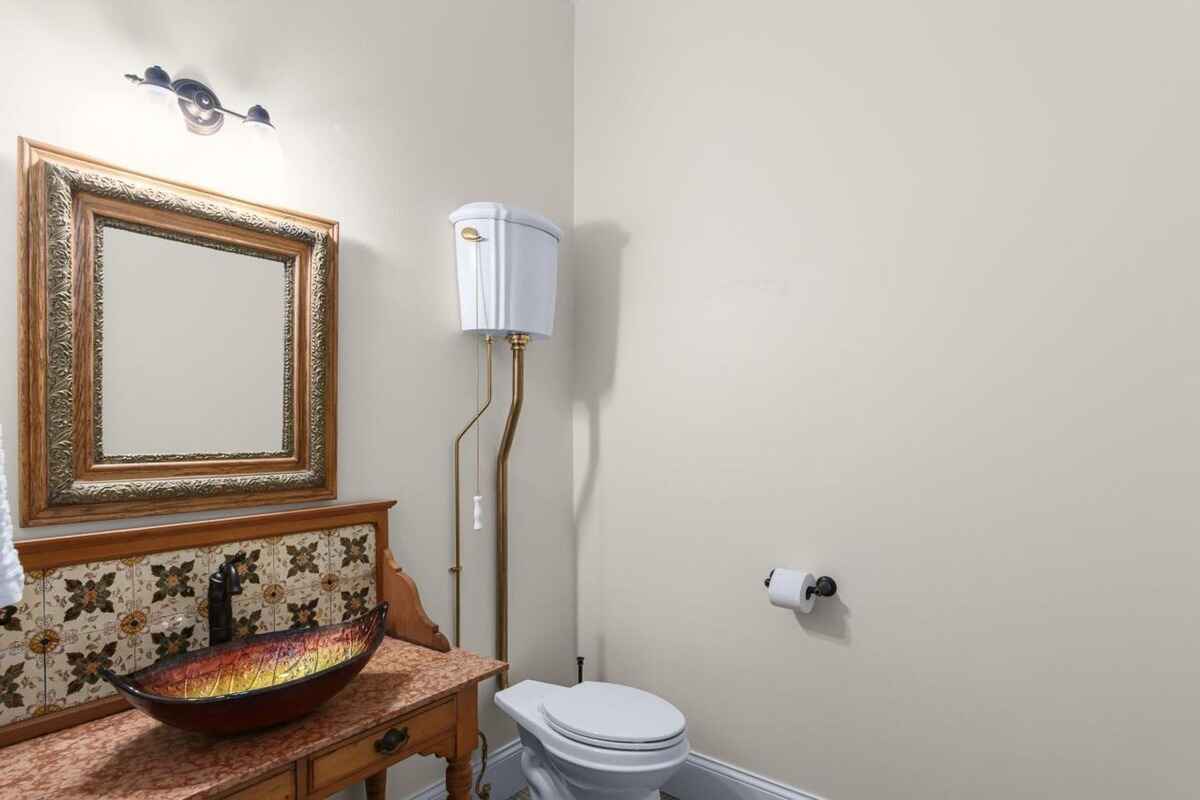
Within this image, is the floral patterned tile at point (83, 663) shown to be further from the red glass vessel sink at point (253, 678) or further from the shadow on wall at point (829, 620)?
the shadow on wall at point (829, 620)

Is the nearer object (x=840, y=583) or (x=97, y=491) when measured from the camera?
(x=97, y=491)

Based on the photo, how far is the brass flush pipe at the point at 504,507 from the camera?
213cm

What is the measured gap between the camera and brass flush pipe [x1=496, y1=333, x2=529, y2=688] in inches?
83.8

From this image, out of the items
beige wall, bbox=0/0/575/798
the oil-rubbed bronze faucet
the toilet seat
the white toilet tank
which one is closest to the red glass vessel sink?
the oil-rubbed bronze faucet

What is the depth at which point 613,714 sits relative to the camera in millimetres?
1786

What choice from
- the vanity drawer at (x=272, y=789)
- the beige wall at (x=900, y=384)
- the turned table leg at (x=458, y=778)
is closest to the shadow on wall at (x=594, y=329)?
the beige wall at (x=900, y=384)

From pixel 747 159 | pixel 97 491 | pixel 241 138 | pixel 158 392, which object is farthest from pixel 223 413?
pixel 747 159

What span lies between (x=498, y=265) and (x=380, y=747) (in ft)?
4.11

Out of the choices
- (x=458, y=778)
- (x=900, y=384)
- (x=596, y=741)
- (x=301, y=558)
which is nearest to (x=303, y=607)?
(x=301, y=558)

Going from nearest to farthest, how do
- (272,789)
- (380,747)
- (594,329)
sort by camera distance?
(272,789) < (380,747) < (594,329)

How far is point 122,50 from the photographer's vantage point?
4.49 feet

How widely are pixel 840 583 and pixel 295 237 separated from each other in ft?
5.69

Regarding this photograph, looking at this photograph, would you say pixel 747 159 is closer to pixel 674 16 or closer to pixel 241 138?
pixel 674 16

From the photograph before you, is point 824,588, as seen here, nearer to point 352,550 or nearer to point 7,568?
point 352,550
